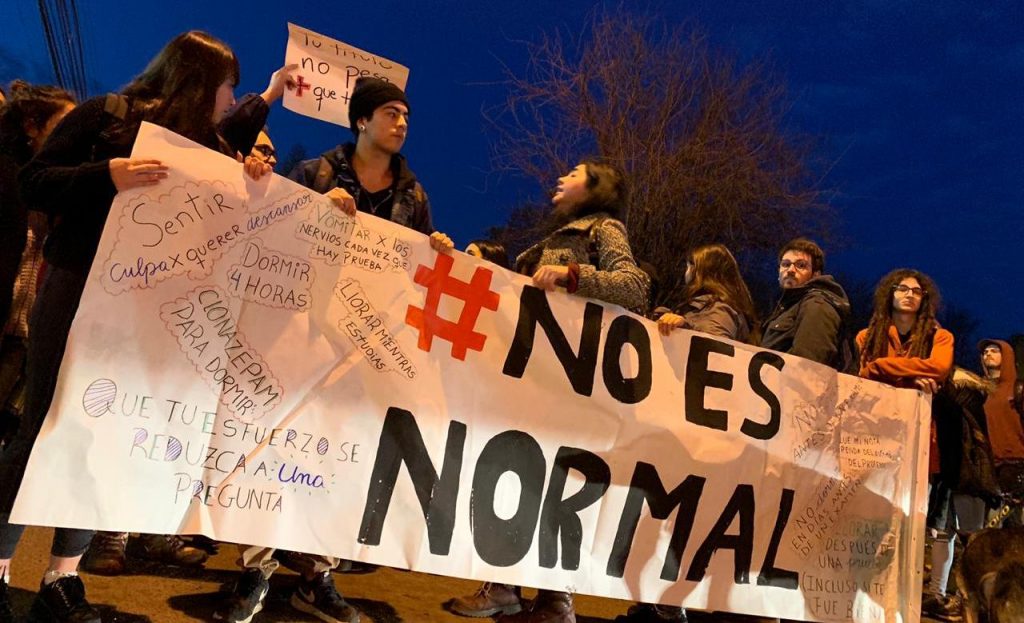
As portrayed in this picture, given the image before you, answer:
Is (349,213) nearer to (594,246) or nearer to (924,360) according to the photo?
(594,246)

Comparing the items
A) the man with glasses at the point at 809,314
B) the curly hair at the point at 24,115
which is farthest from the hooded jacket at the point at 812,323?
the curly hair at the point at 24,115

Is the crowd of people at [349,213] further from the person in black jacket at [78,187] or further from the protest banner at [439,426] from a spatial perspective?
the protest banner at [439,426]

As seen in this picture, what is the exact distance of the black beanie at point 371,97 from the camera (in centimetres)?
291

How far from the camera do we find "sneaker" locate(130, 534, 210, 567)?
10.6 ft

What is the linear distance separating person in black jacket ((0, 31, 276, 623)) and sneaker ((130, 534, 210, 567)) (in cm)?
102

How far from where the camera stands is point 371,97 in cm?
291

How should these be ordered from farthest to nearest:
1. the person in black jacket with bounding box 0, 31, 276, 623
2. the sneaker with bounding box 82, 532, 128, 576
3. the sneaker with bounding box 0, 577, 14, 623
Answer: the sneaker with bounding box 82, 532, 128, 576 → the sneaker with bounding box 0, 577, 14, 623 → the person in black jacket with bounding box 0, 31, 276, 623

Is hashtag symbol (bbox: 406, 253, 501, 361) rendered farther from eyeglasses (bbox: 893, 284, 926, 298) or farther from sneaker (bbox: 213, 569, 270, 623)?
eyeglasses (bbox: 893, 284, 926, 298)

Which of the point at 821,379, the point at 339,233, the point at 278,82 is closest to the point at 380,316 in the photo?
the point at 339,233

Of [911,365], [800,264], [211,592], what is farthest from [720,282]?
[211,592]

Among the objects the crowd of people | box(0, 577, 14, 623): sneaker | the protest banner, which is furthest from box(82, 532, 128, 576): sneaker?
the protest banner

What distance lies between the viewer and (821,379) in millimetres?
3330

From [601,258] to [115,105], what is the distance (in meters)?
1.71

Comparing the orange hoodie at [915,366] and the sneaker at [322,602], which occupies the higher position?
the orange hoodie at [915,366]
